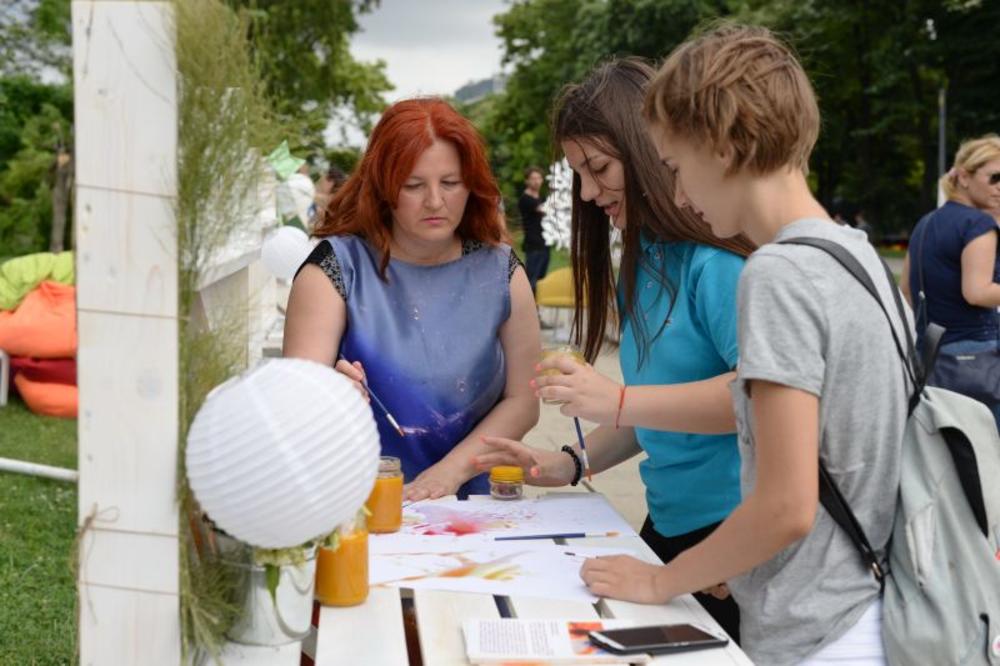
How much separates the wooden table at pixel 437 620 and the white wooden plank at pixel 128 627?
21cm

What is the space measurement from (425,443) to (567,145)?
0.76 meters

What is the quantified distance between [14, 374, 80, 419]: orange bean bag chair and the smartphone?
6781 mm

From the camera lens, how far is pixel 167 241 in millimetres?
1564

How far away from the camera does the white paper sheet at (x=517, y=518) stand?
235 centimetres

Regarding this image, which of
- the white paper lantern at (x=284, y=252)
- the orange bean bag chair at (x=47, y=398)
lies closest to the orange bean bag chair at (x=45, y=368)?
the orange bean bag chair at (x=47, y=398)

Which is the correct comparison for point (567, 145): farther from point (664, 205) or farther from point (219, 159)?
point (219, 159)

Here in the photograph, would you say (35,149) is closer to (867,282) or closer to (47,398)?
(47,398)

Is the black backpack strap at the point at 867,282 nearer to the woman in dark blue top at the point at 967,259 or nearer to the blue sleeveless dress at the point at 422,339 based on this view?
the blue sleeveless dress at the point at 422,339

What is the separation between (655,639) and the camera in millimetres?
1753

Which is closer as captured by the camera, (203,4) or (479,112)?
(203,4)

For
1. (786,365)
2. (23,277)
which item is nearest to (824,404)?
(786,365)

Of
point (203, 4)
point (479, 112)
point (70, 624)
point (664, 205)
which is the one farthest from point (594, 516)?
point (479, 112)

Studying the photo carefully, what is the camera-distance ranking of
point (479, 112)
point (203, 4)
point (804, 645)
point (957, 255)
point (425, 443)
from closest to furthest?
point (203, 4)
point (804, 645)
point (425, 443)
point (957, 255)
point (479, 112)

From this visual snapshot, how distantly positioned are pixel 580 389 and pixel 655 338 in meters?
0.24
